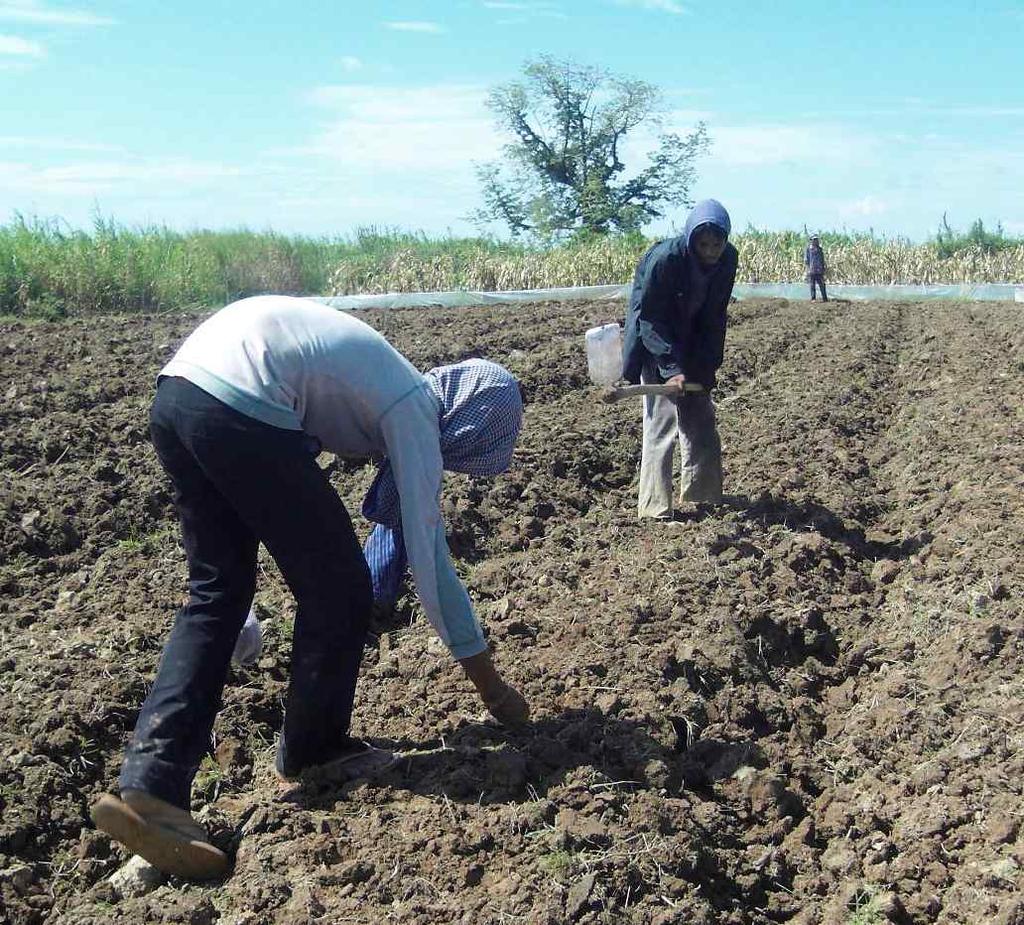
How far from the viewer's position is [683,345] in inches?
239

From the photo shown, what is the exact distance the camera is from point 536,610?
4949mm

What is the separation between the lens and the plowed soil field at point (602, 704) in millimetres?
3055

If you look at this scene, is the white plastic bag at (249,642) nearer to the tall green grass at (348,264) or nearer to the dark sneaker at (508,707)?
the dark sneaker at (508,707)

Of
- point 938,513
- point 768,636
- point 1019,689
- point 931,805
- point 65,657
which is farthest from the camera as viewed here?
point 938,513

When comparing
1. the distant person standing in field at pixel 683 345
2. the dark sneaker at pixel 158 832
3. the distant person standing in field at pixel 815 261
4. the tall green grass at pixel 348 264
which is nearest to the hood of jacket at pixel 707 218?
the distant person standing in field at pixel 683 345

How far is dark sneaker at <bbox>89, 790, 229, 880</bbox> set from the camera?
289 cm

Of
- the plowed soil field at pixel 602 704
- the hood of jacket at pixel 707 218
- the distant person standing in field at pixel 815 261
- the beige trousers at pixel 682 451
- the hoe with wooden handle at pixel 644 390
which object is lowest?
the plowed soil field at pixel 602 704

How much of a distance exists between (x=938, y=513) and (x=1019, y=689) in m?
2.50

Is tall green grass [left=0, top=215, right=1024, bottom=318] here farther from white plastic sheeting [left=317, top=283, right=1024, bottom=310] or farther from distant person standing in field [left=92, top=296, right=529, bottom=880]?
distant person standing in field [left=92, top=296, right=529, bottom=880]

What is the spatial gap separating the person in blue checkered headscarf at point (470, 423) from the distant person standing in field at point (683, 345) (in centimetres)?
264

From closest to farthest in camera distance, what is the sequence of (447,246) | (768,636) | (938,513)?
(768,636) → (938,513) → (447,246)

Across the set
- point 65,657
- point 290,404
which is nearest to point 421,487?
point 290,404

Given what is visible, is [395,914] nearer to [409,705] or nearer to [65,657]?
[409,705]

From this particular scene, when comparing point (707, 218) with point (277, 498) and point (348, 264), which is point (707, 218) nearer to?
point (277, 498)
